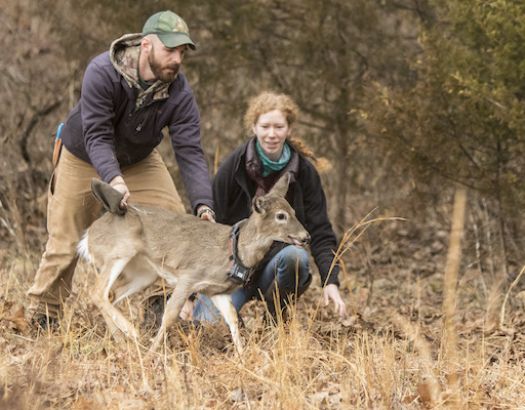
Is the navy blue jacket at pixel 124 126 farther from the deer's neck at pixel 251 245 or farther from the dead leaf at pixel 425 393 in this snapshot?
the dead leaf at pixel 425 393

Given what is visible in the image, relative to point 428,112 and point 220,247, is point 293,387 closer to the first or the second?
point 220,247

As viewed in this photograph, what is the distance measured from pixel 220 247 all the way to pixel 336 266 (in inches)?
39.6

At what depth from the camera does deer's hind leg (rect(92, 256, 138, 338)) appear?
6820 mm

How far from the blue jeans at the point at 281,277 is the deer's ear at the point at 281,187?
0.48m

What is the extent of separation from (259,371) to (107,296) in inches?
64.2

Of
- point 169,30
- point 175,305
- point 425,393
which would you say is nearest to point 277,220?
point 175,305

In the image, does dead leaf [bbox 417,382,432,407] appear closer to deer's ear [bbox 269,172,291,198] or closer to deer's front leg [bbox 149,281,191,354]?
deer's front leg [bbox 149,281,191,354]

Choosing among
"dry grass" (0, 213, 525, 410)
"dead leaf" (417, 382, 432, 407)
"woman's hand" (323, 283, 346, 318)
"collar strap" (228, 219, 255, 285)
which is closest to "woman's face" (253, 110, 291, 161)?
"collar strap" (228, 219, 255, 285)

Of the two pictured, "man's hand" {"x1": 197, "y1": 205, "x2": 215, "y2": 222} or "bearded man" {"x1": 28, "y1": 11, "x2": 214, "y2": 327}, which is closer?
"bearded man" {"x1": 28, "y1": 11, "x2": 214, "y2": 327}

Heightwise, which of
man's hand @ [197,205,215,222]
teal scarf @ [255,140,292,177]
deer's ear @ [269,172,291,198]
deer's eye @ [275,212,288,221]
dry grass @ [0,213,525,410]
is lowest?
dry grass @ [0,213,525,410]

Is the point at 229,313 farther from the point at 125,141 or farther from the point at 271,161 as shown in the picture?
the point at 125,141

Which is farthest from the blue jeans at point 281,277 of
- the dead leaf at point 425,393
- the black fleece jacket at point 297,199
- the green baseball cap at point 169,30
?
the dead leaf at point 425,393

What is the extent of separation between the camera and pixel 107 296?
7.03m

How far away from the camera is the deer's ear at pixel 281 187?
7.15 m
